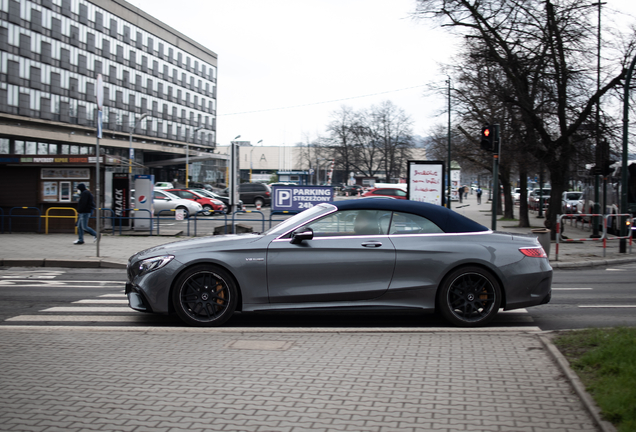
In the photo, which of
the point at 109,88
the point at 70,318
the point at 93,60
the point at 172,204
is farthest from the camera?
the point at 109,88

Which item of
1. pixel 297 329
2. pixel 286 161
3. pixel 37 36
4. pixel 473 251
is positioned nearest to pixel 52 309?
pixel 297 329

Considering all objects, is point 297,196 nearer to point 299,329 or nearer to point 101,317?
point 101,317

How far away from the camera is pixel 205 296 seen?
671cm

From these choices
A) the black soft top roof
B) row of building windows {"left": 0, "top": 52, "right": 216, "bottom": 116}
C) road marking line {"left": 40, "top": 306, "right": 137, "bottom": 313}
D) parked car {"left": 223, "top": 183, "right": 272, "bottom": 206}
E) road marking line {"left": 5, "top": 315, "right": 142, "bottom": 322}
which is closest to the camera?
the black soft top roof

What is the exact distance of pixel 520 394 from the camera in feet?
14.2

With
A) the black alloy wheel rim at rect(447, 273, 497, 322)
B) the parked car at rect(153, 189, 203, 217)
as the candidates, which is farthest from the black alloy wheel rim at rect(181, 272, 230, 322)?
the parked car at rect(153, 189, 203, 217)

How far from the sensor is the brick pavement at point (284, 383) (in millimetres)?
3791

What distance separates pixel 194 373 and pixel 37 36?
173 ft

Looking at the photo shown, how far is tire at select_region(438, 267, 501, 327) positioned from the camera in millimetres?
6691

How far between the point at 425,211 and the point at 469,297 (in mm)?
1114

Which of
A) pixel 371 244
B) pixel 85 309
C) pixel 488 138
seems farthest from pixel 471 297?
pixel 488 138

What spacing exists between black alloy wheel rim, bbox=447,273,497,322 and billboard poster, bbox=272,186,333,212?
47.6ft

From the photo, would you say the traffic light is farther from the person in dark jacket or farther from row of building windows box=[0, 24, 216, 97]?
row of building windows box=[0, 24, 216, 97]

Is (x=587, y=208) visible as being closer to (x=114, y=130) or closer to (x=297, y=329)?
(x=297, y=329)
